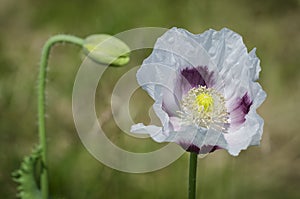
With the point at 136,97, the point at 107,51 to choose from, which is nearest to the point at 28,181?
the point at 107,51

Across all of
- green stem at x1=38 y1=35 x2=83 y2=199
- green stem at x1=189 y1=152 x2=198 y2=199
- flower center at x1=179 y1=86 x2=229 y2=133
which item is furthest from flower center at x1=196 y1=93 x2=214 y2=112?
green stem at x1=38 y1=35 x2=83 y2=199

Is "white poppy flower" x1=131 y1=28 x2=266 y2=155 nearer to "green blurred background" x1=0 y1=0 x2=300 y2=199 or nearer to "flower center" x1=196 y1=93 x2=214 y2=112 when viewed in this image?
"flower center" x1=196 y1=93 x2=214 y2=112

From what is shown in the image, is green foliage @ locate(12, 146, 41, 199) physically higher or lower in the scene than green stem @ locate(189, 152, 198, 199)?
lower

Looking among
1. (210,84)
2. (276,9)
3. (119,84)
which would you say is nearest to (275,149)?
(119,84)

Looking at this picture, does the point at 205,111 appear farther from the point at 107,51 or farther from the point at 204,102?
the point at 107,51

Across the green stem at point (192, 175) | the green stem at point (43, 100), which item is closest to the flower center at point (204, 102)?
the green stem at point (192, 175)

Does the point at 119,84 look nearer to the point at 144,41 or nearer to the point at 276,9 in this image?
the point at 144,41
